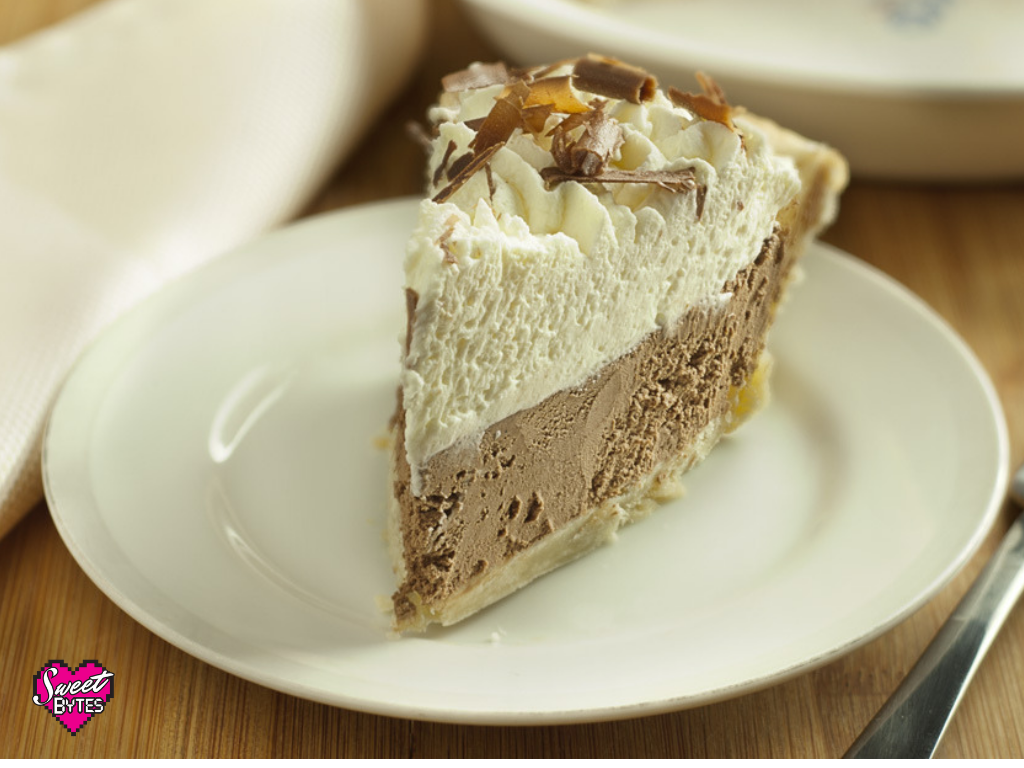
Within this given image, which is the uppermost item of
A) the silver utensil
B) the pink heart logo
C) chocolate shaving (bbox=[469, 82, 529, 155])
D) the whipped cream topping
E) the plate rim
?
chocolate shaving (bbox=[469, 82, 529, 155])

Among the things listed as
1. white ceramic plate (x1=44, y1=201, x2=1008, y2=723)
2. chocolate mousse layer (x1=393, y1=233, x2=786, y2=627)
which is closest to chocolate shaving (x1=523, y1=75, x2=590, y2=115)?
chocolate mousse layer (x1=393, y1=233, x2=786, y2=627)

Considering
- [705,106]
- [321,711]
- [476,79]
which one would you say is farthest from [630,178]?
[321,711]

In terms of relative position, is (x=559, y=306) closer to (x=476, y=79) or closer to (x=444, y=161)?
(x=444, y=161)

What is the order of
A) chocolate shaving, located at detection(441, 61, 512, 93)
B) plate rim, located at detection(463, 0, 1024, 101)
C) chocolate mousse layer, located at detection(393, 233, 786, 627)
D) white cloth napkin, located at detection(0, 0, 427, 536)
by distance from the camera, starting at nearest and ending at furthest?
chocolate mousse layer, located at detection(393, 233, 786, 627)
chocolate shaving, located at detection(441, 61, 512, 93)
white cloth napkin, located at detection(0, 0, 427, 536)
plate rim, located at detection(463, 0, 1024, 101)

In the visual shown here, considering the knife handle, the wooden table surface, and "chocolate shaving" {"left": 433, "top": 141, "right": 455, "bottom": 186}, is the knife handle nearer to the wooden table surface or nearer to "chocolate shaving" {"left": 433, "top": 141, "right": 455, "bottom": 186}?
the wooden table surface

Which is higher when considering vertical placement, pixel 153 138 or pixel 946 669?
pixel 153 138

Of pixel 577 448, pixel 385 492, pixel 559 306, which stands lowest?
pixel 385 492
